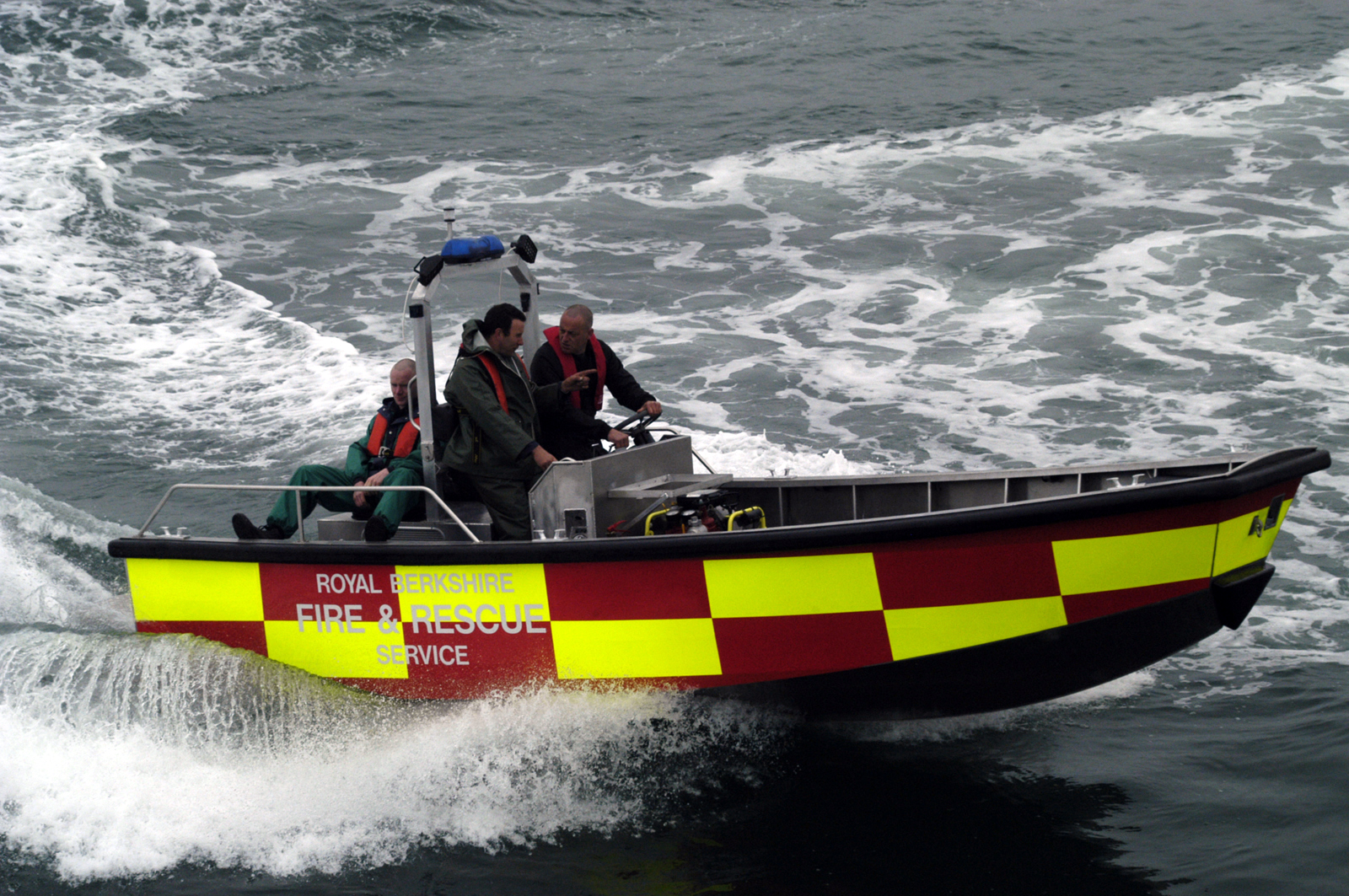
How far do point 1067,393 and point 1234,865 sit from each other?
633cm

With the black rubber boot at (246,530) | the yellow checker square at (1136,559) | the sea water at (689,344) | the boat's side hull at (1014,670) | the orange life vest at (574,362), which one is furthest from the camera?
the orange life vest at (574,362)

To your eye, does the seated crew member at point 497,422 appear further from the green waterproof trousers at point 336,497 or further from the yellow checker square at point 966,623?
the yellow checker square at point 966,623

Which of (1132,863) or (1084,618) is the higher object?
(1084,618)

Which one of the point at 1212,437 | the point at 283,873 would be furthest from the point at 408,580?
the point at 1212,437

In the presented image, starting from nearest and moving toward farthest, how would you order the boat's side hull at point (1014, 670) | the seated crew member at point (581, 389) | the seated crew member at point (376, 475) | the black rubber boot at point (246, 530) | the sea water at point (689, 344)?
the boat's side hull at point (1014, 670) → the sea water at point (689, 344) → the black rubber boot at point (246, 530) → the seated crew member at point (376, 475) → the seated crew member at point (581, 389)

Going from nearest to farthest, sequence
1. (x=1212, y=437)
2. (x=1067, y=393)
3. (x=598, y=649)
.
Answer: (x=598, y=649) < (x=1212, y=437) < (x=1067, y=393)

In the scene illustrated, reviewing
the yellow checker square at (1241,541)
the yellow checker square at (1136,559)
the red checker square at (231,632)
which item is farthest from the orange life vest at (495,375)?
the yellow checker square at (1241,541)

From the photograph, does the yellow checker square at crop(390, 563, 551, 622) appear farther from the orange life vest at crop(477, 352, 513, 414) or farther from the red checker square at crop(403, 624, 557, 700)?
the orange life vest at crop(477, 352, 513, 414)

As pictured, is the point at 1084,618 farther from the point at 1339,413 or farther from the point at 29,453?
the point at 29,453

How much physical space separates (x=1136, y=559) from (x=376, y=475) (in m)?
3.43

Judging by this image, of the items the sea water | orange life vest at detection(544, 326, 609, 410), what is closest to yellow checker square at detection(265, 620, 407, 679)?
the sea water

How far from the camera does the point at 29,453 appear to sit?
980 cm

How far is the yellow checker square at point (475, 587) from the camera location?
5.28 m

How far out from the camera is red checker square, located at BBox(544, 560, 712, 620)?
16.7ft
